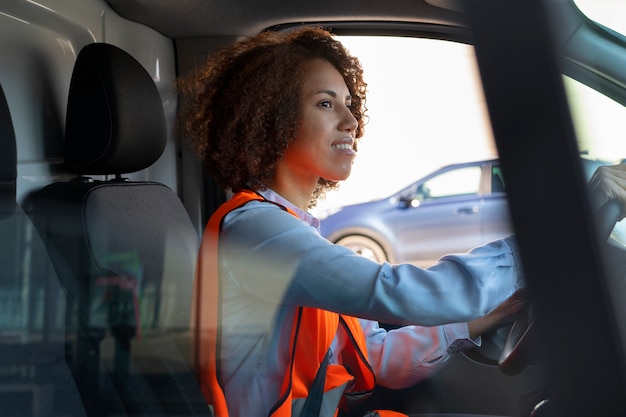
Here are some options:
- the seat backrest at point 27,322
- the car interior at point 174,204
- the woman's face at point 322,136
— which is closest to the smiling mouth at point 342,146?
the woman's face at point 322,136

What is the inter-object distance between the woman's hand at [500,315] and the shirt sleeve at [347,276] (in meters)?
0.01

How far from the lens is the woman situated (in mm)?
1146

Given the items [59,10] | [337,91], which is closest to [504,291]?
[337,91]

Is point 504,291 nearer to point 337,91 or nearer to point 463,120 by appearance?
point 463,120

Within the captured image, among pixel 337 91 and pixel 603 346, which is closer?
pixel 603 346

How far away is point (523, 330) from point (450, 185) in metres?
0.22

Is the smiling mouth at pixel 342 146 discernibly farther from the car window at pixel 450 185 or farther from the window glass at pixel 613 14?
the window glass at pixel 613 14

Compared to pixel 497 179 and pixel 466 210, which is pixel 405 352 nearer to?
pixel 466 210

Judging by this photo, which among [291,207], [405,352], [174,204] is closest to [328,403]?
[405,352]

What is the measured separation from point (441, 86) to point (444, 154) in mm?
95

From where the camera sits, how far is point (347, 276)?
1184mm

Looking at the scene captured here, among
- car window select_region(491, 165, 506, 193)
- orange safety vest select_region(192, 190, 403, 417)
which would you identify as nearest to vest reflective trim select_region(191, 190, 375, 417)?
orange safety vest select_region(192, 190, 403, 417)

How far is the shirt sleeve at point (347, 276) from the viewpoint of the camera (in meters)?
1.07

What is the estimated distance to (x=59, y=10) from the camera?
1784 millimetres
